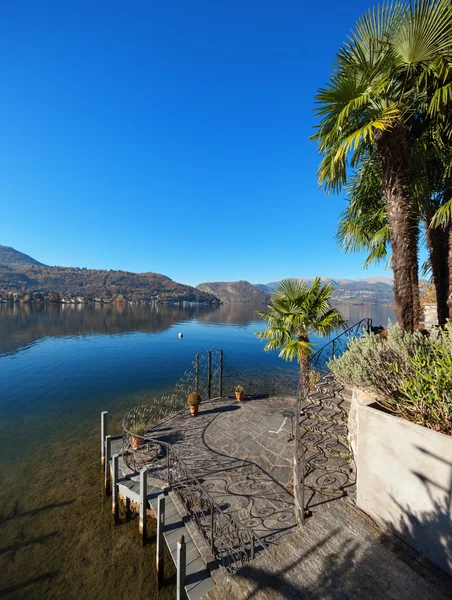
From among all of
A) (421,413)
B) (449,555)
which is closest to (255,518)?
(449,555)

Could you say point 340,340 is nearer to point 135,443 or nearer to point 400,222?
point 400,222

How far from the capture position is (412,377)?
3.44m

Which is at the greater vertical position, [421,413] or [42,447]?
[421,413]

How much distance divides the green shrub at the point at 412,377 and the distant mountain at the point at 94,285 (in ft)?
468

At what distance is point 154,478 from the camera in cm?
713

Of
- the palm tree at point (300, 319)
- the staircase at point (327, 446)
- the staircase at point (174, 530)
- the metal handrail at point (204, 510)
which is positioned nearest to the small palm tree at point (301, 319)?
the palm tree at point (300, 319)

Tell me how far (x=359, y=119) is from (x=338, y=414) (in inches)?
302

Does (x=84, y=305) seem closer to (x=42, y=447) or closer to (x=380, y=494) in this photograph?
(x=42, y=447)

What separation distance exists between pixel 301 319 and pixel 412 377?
609cm

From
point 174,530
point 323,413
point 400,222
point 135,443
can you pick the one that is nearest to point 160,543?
point 174,530

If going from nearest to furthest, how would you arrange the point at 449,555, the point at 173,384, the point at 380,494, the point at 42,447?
the point at 449,555, the point at 380,494, the point at 42,447, the point at 173,384

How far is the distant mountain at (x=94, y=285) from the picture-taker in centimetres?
13825

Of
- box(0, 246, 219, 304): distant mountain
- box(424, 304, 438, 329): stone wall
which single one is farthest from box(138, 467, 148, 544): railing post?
box(0, 246, 219, 304): distant mountain

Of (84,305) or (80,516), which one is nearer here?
(80,516)
